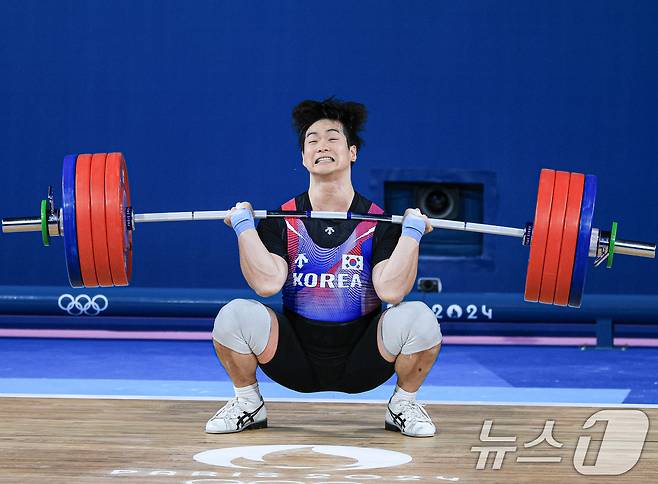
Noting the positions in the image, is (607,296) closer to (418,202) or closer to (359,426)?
(418,202)

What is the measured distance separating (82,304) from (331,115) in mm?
3069

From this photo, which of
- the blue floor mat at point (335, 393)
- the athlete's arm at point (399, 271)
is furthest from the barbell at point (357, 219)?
the blue floor mat at point (335, 393)

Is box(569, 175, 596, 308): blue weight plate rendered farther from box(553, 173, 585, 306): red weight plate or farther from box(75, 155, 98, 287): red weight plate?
box(75, 155, 98, 287): red weight plate

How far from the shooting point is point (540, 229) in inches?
127

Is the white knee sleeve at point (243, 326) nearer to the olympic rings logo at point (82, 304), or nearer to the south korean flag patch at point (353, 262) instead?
the south korean flag patch at point (353, 262)

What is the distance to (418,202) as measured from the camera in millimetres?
6566

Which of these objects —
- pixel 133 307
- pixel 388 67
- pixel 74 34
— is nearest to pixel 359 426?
pixel 133 307

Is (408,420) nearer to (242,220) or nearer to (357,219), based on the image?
(357,219)

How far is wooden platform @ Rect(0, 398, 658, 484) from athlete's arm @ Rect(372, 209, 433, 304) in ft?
1.46

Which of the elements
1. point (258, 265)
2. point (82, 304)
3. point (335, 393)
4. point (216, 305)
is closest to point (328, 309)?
point (258, 265)

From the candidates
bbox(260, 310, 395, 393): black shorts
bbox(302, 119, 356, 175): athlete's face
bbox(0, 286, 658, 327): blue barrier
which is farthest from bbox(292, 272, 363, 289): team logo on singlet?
bbox(0, 286, 658, 327): blue barrier

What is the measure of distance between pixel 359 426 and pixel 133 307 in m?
2.99

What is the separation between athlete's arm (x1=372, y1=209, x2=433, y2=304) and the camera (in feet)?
10.6

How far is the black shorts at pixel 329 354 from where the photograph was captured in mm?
3309
